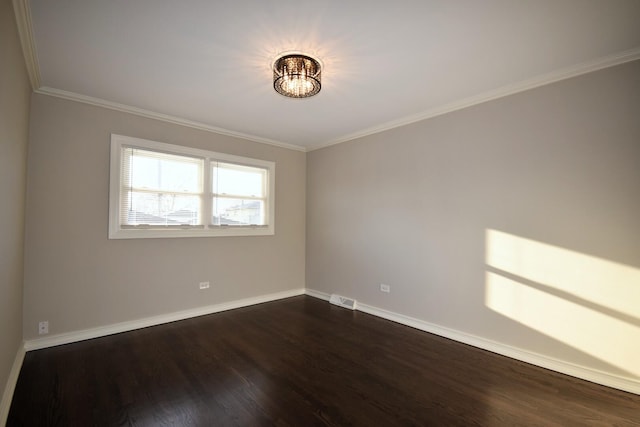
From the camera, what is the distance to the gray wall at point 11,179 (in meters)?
1.75

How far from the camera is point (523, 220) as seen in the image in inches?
110

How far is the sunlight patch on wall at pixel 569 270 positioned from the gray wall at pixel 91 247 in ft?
11.7

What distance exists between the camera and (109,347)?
295cm

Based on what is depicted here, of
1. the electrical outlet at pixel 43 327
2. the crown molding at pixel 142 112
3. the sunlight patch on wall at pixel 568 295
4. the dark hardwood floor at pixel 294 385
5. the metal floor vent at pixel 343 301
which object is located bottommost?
the dark hardwood floor at pixel 294 385

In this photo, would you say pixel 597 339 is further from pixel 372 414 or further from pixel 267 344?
pixel 267 344

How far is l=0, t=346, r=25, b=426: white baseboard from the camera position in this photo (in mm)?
1847

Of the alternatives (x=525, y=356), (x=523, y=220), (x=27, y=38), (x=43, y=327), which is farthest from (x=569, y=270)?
(x=43, y=327)

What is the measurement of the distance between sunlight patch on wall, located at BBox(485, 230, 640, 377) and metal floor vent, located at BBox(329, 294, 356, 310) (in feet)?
6.24

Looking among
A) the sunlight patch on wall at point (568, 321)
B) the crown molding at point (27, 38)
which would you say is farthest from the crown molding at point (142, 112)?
the sunlight patch on wall at point (568, 321)

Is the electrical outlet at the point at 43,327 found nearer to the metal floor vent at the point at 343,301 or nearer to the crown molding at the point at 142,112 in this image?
the crown molding at the point at 142,112

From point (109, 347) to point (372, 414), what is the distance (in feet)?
8.98

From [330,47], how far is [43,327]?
3.89 m

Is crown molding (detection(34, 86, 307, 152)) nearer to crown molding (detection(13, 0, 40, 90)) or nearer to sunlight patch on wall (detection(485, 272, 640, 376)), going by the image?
crown molding (detection(13, 0, 40, 90))

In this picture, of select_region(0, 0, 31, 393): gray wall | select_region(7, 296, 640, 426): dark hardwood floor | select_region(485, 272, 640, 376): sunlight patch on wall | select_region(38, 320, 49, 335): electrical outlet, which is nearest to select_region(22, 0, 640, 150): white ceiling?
select_region(0, 0, 31, 393): gray wall
